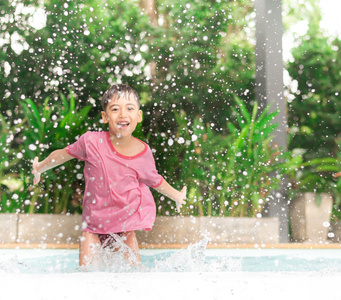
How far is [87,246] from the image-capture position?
2502mm

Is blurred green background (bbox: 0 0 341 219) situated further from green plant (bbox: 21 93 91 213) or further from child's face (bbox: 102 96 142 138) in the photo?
child's face (bbox: 102 96 142 138)

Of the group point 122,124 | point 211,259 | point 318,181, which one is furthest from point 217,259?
point 318,181

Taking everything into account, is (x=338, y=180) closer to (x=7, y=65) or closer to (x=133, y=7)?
(x=133, y=7)

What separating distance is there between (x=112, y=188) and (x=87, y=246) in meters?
0.33

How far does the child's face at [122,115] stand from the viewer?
2580mm

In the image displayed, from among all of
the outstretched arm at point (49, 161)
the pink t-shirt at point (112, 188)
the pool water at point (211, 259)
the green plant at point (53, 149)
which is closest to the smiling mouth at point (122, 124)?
the pink t-shirt at point (112, 188)

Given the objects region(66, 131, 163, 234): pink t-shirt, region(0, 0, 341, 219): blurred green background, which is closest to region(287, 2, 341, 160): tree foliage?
region(0, 0, 341, 219): blurred green background

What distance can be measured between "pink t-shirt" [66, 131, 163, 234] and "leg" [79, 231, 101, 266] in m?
0.04

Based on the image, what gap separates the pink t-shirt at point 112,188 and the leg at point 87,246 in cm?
4

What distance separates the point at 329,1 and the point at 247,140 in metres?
2.83

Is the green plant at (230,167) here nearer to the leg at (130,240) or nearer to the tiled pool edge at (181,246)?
the tiled pool edge at (181,246)

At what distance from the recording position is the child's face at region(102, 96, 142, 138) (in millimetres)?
2580

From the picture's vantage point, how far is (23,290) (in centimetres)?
138

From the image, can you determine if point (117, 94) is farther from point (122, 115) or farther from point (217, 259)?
point (217, 259)
